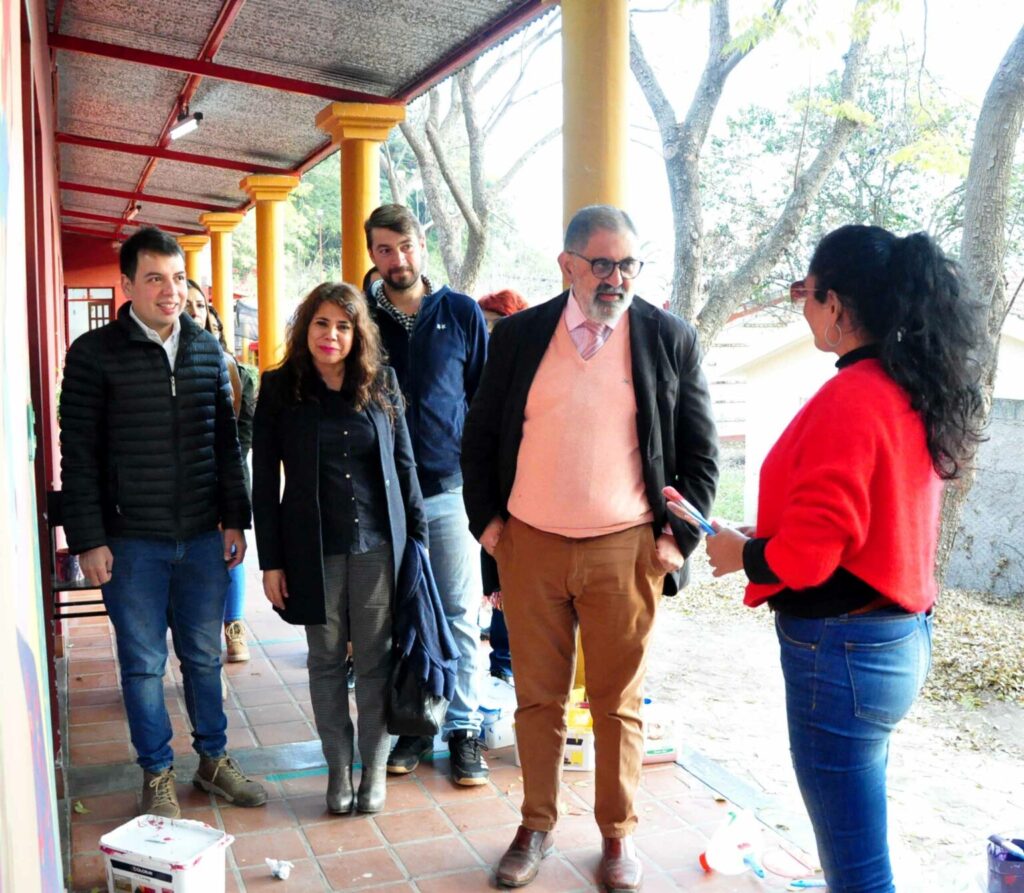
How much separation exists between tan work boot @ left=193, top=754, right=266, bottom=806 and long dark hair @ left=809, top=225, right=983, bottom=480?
243 cm

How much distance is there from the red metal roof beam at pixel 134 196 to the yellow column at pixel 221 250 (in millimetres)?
126

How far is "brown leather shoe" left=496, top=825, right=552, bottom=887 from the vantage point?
9.71 feet

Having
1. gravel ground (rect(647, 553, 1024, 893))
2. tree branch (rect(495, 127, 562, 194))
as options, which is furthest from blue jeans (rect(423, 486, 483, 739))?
tree branch (rect(495, 127, 562, 194))

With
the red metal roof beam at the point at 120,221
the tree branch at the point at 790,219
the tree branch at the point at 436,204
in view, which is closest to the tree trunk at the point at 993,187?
the tree branch at the point at 790,219

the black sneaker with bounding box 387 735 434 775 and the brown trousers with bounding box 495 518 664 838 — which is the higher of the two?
the brown trousers with bounding box 495 518 664 838

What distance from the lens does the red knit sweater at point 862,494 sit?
2.03 metres

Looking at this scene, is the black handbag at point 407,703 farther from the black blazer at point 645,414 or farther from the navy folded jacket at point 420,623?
the black blazer at point 645,414

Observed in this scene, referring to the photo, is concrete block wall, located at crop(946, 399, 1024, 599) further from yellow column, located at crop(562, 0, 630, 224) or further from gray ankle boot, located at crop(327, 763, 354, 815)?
gray ankle boot, located at crop(327, 763, 354, 815)

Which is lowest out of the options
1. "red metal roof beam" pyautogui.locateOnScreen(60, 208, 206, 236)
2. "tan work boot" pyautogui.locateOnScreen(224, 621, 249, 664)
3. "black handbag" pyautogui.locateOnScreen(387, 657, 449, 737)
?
"tan work boot" pyautogui.locateOnScreen(224, 621, 249, 664)

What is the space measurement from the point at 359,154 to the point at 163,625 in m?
4.08

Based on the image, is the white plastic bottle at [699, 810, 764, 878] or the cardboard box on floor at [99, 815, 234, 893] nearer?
the cardboard box on floor at [99, 815, 234, 893]

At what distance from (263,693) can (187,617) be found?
1367 millimetres

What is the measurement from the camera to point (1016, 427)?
405 inches

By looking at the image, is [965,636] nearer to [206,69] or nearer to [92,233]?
[206,69]
